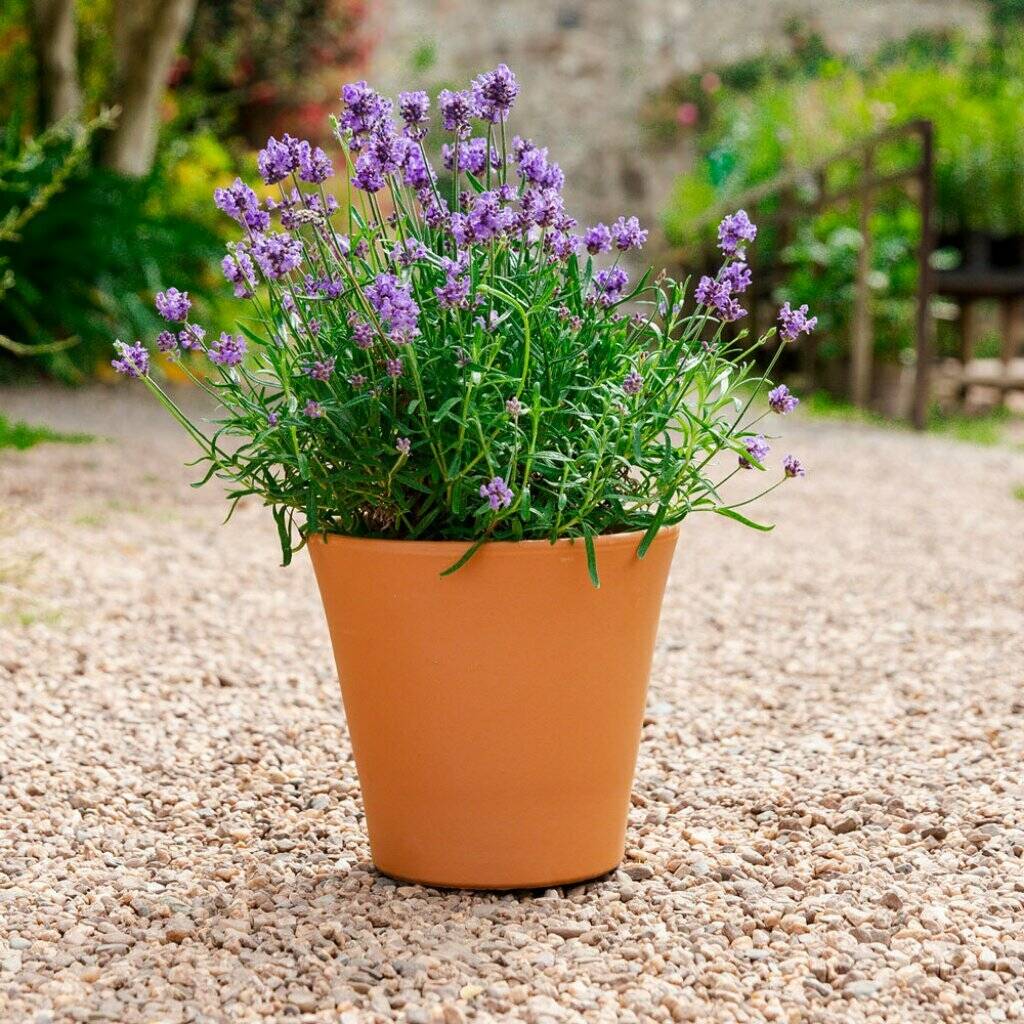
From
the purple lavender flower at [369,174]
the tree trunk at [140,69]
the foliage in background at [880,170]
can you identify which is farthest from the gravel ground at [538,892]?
the foliage in background at [880,170]

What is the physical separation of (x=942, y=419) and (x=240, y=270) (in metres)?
6.29

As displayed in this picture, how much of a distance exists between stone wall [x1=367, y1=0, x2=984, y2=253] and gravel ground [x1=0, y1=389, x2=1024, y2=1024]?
35.3 feet

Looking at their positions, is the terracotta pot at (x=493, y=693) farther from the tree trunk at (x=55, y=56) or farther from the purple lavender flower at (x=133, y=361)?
the tree trunk at (x=55, y=56)

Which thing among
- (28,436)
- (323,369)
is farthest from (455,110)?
→ (28,436)

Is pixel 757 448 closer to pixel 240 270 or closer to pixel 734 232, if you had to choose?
pixel 734 232

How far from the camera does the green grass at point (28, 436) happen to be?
4.80m

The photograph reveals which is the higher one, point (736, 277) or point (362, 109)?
point (362, 109)

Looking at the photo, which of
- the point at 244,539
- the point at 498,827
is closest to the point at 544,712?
the point at 498,827

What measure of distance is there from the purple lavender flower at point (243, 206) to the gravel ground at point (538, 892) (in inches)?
→ 33.7

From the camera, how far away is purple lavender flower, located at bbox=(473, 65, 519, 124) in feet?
5.43

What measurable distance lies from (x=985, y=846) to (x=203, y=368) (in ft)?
18.4

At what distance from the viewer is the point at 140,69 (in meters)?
6.96

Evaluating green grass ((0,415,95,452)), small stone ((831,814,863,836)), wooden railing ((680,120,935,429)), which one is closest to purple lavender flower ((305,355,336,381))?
small stone ((831,814,863,836))

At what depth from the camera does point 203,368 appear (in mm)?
6938
